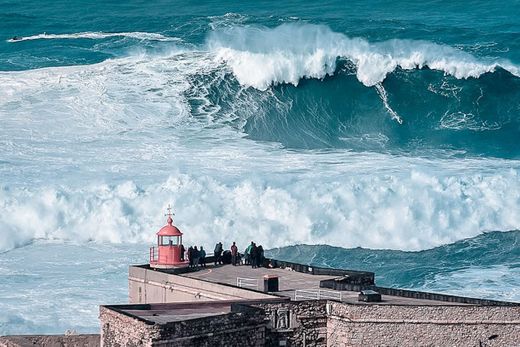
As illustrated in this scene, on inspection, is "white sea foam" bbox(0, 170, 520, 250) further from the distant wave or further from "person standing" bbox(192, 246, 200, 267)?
"person standing" bbox(192, 246, 200, 267)

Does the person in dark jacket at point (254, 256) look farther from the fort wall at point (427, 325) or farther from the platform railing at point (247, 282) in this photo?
the fort wall at point (427, 325)

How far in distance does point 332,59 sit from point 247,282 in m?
33.4

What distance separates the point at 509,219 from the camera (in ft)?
164

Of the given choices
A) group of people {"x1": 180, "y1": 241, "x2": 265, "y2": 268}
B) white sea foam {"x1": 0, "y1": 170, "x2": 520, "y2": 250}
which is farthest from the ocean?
group of people {"x1": 180, "y1": 241, "x2": 265, "y2": 268}

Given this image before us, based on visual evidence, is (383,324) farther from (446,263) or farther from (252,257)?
(446,263)

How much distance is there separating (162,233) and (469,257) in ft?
45.0

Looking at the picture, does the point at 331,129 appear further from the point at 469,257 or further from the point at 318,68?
the point at 469,257

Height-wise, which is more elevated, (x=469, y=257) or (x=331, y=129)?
(x=331, y=129)

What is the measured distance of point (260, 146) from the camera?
57562 mm

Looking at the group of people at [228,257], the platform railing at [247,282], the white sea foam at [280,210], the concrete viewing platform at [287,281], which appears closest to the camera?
the concrete viewing platform at [287,281]

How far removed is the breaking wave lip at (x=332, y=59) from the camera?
64.3m

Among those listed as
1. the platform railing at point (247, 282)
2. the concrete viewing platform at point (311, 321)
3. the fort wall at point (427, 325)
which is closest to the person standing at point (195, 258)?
the platform railing at point (247, 282)

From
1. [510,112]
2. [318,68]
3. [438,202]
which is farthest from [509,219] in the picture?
[318,68]

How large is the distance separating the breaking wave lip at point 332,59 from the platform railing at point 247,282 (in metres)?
31.0
